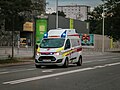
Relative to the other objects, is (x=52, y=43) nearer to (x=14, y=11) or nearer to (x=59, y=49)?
(x=59, y=49)

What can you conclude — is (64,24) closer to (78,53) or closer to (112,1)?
(112,1)

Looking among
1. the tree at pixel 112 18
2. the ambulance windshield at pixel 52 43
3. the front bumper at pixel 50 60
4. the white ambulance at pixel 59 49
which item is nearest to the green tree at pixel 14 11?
the white ambulance at pixel 59 49

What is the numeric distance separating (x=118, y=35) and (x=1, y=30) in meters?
46.2

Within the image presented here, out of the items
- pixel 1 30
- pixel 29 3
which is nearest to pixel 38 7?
pixel 29 3

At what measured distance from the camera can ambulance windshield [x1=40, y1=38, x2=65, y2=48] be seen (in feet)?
77.0

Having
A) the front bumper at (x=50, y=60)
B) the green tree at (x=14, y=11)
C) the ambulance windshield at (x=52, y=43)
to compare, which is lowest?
the front bumper at (x=50, y=60)

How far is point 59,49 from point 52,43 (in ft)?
3.20

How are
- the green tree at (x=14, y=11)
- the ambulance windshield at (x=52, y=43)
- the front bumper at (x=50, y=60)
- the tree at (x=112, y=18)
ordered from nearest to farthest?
the front bumper at (x=50, y=60), the ambulance windshield at (x=52, y=43), the green tree at (x=14, y=11), the tree at (x=112, y=18)

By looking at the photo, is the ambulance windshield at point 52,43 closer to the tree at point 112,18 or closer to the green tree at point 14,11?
the green tree at point 14,11

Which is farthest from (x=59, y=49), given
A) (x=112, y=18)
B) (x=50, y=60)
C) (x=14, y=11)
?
(x=112, y=18)

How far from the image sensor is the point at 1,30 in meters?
29.3

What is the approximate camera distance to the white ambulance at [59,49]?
892 inches

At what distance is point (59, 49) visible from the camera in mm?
22938

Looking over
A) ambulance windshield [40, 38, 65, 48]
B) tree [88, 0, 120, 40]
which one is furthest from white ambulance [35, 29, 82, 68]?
tree [88, 0, 120, 40]
